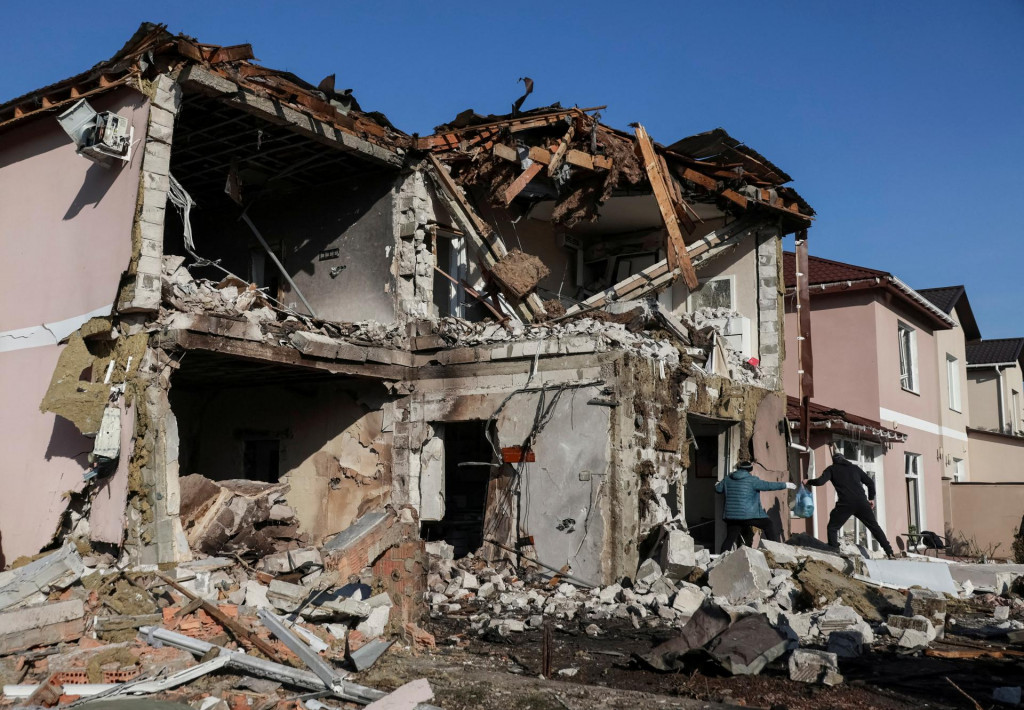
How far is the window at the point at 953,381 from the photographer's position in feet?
77.8

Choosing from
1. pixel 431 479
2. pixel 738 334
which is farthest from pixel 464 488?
pixel 738 334

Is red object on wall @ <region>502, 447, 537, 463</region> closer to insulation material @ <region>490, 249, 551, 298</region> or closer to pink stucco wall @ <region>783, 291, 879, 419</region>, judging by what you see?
insulation material @ <region>490, 249, 551, 298</region>

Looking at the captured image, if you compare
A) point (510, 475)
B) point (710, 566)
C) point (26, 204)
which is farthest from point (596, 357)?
point (26, 204)

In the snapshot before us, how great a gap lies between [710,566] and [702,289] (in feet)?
21.3

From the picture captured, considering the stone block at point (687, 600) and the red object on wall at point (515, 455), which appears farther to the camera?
the red object on wall at point (515, 455)

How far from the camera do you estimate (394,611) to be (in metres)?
9.20

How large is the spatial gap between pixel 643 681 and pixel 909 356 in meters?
16.3

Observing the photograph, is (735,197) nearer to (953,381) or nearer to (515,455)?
(515,455)

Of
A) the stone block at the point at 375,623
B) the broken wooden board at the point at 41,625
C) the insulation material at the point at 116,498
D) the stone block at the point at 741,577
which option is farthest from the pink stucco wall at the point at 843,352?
the broken wooden board at the point at 41,625

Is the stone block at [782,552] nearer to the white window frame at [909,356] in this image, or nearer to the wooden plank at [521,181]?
the wooden plank at [521,181]

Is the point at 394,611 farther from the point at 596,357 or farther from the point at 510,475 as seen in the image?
the point at 596,357

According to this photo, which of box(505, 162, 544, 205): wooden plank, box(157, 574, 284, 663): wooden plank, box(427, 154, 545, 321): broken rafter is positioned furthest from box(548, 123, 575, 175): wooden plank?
box(157, 574, 284, 663): wooden plank

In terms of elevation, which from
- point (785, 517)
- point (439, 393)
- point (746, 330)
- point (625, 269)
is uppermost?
point (625, 269)

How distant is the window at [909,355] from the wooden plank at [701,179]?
8403 mm
